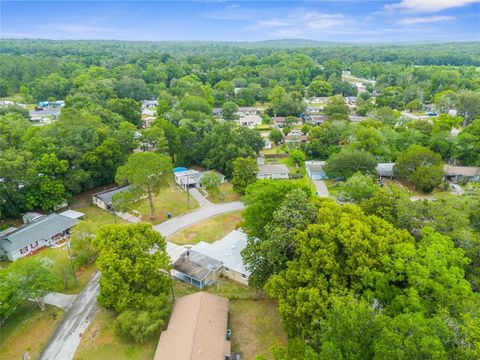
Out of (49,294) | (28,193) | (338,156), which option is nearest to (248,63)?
(338,156)

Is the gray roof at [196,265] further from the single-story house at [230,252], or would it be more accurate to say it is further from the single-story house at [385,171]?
the single-story house at [385,171]

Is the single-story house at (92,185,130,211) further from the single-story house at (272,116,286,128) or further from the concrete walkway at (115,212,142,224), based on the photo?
the single-story house at (272,116,286,128)

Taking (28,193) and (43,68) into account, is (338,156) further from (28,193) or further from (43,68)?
(43,68)

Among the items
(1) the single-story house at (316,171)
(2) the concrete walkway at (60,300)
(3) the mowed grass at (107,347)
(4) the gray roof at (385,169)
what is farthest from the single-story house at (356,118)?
(2) the concrete walkway at (60,300)

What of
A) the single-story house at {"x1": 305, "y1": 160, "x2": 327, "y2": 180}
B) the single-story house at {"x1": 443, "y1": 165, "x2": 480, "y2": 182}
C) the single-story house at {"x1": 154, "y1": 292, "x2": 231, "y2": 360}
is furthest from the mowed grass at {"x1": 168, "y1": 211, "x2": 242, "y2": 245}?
the single-story house at {"x1": 443, "y1": 165, "x2": 480, "y2": 182}

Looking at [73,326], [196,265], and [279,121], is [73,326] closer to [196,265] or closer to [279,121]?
[196,265]

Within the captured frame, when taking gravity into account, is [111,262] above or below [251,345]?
above
